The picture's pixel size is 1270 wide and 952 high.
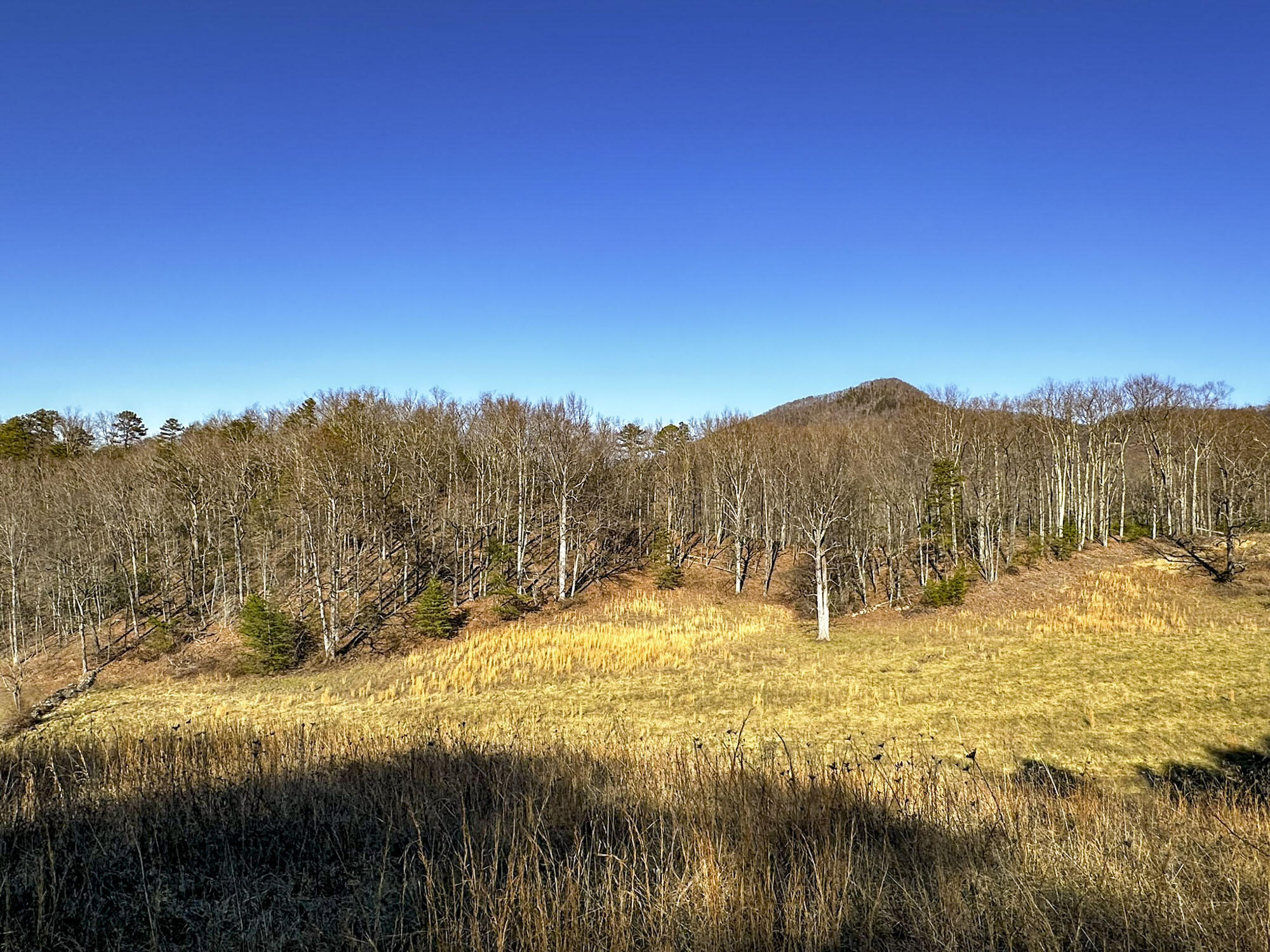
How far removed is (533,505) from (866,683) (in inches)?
1109

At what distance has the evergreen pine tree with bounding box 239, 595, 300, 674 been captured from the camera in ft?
84.6

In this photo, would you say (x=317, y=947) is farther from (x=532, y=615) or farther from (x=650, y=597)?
(x=650, y=597)

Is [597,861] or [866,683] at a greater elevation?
[597,861]

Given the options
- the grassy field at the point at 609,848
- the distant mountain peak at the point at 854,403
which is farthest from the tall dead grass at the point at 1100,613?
the distant mountain peak at the point at 854,403

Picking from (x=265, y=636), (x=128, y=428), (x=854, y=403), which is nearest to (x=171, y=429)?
(x=128, y=428)

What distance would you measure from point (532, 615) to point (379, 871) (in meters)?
31.2

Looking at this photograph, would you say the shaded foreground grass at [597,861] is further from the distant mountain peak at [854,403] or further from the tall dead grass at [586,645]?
the distant mountain peak at [854,403]

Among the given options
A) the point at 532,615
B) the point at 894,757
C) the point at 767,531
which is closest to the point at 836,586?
the point at 767,531

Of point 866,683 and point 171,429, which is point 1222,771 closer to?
point 866,683

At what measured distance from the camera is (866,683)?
65.3ft

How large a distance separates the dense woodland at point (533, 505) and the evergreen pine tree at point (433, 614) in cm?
313

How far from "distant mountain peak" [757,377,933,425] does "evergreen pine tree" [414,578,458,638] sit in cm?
6390

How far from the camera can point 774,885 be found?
12.8ft

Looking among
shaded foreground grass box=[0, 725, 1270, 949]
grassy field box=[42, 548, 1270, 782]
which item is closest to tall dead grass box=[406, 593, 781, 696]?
grassy field box=[42, 548, 1270, 782]
